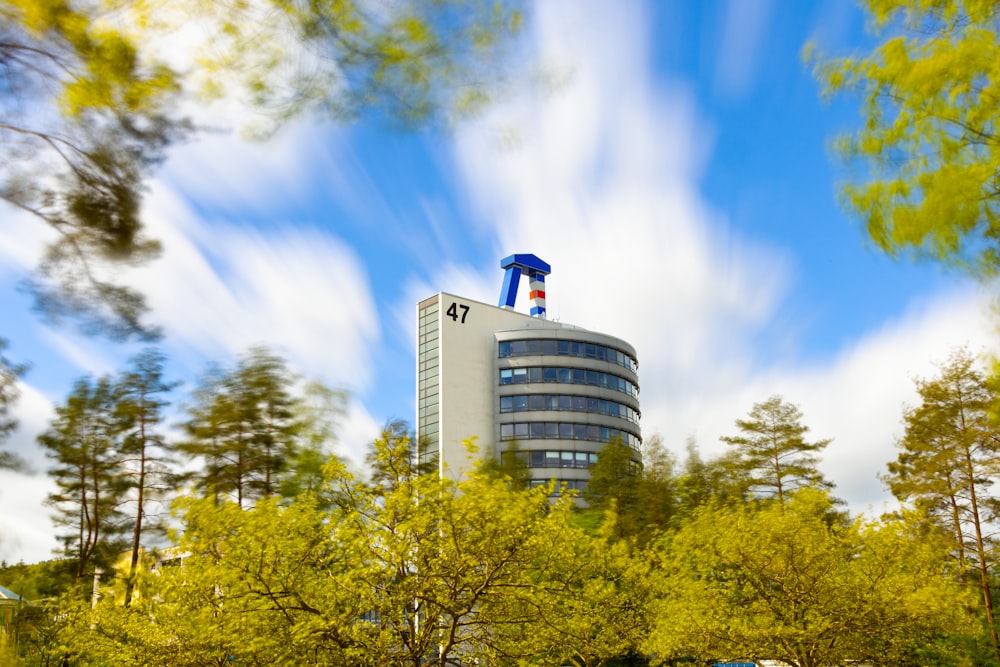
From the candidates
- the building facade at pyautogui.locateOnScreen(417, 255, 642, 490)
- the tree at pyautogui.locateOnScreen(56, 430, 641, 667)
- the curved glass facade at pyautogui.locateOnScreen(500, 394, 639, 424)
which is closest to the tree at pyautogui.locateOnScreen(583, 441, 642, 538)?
the building facade at pyautogui.locateOnScreen(417, 255, 642, 490)

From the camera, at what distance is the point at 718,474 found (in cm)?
6119

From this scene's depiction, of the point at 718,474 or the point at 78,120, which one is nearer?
the point at 78,120

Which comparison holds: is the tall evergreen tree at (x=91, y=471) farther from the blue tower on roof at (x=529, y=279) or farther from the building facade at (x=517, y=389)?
the blue tower on roof at (x=529, y=279)

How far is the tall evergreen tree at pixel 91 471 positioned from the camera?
34.0m

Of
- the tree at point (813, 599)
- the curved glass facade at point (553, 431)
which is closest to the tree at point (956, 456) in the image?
the tree at point (813, 599)

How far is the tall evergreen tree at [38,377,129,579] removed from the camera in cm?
3397

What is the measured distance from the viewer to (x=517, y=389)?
290 ft

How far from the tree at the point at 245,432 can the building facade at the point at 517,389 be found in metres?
46.3

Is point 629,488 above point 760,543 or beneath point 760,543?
above

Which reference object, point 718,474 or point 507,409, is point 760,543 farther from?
point 507,409

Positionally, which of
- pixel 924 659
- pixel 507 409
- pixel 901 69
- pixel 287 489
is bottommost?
pixel 924 659

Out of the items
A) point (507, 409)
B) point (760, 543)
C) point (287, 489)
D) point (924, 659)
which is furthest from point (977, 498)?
point (507, 409)

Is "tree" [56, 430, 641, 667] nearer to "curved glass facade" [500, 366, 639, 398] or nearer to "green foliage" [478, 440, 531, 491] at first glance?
"green foliage" [478, 440, 531, 491]

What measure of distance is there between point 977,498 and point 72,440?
41875mm
